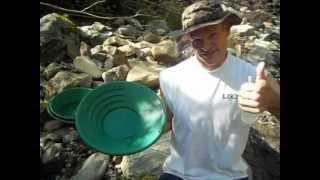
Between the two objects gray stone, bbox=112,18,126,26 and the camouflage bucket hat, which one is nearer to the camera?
the camouflage bucket hat

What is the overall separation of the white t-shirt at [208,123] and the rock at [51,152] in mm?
455

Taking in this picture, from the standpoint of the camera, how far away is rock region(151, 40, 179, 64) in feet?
9.03

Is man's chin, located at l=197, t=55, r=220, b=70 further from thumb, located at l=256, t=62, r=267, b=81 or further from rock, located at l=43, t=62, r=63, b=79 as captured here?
rock, located at l=43, t=62, r=63, b=79

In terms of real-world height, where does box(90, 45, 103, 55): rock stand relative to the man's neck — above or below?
above

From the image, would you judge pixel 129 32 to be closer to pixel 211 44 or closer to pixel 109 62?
pixel 109 62

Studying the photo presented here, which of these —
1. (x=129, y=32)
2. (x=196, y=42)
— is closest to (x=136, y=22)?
(x=129, y=32)

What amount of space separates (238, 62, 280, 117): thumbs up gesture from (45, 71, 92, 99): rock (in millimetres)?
656

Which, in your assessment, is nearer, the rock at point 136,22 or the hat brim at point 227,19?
the hat brim at point 227,19

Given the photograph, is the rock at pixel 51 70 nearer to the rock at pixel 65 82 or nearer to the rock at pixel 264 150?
the rock at pixel 65 82

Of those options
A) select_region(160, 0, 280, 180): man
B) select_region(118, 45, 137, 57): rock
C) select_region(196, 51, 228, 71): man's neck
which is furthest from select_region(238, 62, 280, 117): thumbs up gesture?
select_region(118, 45, 137, 57): rock

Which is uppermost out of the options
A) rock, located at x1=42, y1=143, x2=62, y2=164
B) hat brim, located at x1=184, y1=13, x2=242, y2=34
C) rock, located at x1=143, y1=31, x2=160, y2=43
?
hat brim, located at x1=184, y1=13, x2=242, y2=34

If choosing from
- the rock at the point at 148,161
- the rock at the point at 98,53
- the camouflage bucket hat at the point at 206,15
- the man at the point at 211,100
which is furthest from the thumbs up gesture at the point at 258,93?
the rock at the point at 98,53

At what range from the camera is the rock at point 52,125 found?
273cm
